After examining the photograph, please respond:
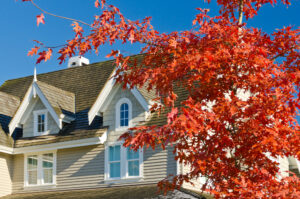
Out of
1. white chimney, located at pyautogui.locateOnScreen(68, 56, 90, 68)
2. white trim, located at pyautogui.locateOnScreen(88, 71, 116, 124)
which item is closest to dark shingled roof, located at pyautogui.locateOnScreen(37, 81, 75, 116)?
white trim, located at pyautogui.locateOnScreen(88, 71, 116, 124)

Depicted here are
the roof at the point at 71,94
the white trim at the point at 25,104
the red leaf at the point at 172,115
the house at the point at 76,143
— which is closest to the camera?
the red leaf at the point at 172,115

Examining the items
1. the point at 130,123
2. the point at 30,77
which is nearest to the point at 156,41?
the point at 130,123

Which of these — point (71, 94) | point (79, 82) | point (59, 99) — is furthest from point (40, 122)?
point (79, 82)

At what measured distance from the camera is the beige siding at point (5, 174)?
2444cm

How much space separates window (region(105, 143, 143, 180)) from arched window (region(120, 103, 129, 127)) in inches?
43.6

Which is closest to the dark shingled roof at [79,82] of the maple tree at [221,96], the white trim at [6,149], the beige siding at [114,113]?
the beige siding at [114,113]

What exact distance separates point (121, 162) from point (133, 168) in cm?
66

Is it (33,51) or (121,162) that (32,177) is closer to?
(121,162)

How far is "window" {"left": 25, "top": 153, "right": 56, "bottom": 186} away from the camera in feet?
79.8

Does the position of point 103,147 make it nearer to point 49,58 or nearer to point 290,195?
point 49,58

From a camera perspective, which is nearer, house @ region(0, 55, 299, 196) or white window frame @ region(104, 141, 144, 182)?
white window frame @ region(104, 141, 144, 182)

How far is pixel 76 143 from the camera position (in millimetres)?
23438

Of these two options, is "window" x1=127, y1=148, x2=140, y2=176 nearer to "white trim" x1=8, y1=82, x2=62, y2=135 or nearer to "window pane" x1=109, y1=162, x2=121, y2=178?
"window pane" x1=109, y1=162, x2=121, y2=178

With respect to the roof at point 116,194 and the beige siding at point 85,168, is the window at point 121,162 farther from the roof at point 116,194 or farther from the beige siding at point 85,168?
the roof at point 116,194
